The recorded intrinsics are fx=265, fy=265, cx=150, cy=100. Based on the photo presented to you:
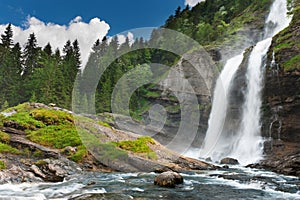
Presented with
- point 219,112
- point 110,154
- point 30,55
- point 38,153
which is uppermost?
point 30,55

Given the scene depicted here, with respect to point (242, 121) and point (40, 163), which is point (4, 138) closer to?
point (40, 163)

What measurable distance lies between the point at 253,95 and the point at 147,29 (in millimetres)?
16103

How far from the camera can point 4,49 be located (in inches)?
1863

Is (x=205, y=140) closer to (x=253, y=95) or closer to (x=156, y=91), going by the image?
(x=253, y=95)

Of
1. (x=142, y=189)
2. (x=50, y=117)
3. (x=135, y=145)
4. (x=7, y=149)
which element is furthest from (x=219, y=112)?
(x=7, y=149)

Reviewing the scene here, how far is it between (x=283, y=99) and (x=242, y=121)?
16.8ft

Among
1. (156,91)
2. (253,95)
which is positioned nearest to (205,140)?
(253,95)

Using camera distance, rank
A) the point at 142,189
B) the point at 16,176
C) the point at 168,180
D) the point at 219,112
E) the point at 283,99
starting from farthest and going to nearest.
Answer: the point at 219,112 → the point at 283,99 → the point at 168,180 → the point at 16,176 → the point at 142,189

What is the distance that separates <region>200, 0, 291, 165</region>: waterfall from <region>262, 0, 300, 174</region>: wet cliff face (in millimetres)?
962

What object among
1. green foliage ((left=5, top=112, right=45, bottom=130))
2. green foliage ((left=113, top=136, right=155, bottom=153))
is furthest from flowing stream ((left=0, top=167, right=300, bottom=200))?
green foliage ((left=5, top=112, right=45, bottom=130))

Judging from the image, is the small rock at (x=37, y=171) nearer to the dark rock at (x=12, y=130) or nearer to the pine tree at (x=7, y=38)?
the dark rock at (x=12, y=130)

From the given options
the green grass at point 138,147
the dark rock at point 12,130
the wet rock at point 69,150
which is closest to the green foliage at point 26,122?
the dark rock at point 12,130

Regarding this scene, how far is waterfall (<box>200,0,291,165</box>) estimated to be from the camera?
25141 mm

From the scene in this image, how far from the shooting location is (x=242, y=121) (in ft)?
90.8
